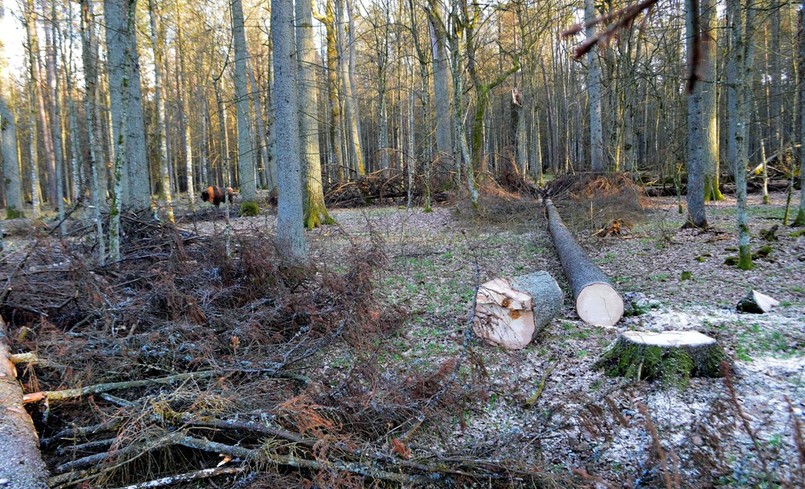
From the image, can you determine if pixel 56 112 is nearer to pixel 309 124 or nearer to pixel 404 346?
pixel 309 124

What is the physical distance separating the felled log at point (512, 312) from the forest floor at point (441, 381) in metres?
0.18

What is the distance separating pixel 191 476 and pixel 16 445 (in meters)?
1.05

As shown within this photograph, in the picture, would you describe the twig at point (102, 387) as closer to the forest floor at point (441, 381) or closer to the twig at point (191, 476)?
the forest floor at point (441, 381)

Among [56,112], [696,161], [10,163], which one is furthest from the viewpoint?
[10,163]

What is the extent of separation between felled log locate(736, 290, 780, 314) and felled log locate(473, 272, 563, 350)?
2108mm

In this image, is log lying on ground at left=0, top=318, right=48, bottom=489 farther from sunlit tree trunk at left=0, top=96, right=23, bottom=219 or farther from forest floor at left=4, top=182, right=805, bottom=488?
sunlit tree trunk at left=0, top=96, right=23, bottom=219

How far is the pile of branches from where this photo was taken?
3031 millimetres

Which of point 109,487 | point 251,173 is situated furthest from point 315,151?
point 109,487

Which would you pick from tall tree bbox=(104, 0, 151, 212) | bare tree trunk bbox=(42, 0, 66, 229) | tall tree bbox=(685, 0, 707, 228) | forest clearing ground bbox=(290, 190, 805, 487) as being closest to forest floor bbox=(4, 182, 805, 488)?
forest clearing ground bbox=(290, 190, 805, 487)

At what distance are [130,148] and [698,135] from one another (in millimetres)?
11323

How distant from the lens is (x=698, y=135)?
356 inches

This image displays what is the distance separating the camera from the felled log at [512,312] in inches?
204

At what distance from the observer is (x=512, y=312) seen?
519cm

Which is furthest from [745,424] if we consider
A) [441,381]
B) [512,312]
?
[512,312]
